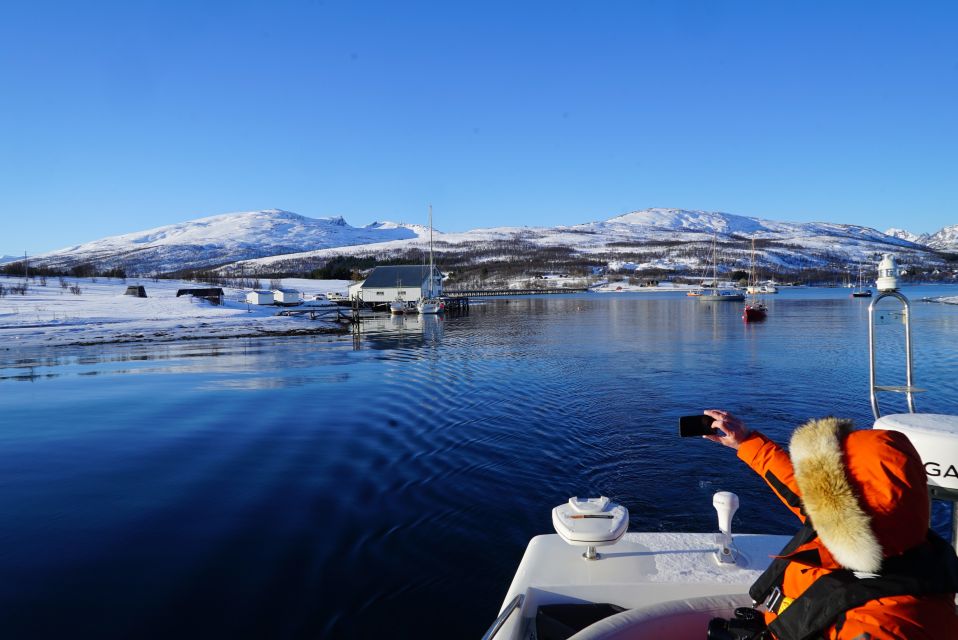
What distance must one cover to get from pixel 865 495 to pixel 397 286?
84.1 m

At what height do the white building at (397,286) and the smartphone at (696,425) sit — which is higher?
the white building at (397,286)

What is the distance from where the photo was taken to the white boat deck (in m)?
4.02

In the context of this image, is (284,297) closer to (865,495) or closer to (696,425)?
(696,425)

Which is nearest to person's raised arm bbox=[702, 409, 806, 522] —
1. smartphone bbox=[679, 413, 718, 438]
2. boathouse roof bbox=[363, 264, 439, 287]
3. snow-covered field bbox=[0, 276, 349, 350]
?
smartphone bbox=[679, 413, 718, 438]

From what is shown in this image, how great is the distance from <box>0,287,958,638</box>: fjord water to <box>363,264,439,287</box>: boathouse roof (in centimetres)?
6333

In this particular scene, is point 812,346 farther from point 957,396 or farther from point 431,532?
point 431,532

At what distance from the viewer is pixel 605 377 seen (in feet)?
64.6

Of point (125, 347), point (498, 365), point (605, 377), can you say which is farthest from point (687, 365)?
point (125, 347)

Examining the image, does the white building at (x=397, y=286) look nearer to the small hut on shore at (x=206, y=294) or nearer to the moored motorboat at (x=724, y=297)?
the small hut on shore at (x=206, y=294)

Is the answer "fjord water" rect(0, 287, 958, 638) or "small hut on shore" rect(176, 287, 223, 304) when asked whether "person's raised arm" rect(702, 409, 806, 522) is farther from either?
"small hut on shore" rect(176, 287, 223, 304)

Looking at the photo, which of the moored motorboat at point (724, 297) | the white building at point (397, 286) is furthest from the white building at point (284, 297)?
the moored motorboat at point (724, 297)

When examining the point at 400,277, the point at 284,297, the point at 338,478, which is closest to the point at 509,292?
the point at 400,277

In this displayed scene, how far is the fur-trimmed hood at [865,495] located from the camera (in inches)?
84.7

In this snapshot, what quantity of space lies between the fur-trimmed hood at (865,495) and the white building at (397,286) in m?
80.4
